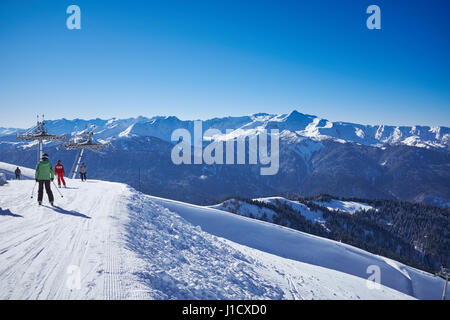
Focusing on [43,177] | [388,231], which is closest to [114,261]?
[43,177]

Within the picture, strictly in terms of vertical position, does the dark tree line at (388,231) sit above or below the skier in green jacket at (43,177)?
below

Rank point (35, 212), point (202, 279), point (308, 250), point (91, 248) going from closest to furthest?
1. point (91, 248)
2. point (202, 279)
3. point (35, 212)
4. point (308, 250)

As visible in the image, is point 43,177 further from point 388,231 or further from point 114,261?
point 388,231

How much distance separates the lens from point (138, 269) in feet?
25.2

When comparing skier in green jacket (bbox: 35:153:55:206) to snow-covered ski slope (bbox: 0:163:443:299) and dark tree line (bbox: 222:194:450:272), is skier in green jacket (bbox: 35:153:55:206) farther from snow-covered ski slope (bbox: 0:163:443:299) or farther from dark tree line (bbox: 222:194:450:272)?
dark tree line (bbox: 222:194:450:272)

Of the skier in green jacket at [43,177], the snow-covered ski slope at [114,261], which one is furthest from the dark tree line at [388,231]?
the skier in green jacket at [43,177]

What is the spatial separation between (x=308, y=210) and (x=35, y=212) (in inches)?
6840

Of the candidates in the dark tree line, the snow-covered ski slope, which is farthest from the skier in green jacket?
the dark tree line

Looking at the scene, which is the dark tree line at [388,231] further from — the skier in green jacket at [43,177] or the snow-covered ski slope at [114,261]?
the skier in green jacket at [43,177]

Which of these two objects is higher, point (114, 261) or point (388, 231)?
A: point (114, 261)

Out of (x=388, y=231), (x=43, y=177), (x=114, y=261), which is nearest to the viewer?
(x=114, y=261)
